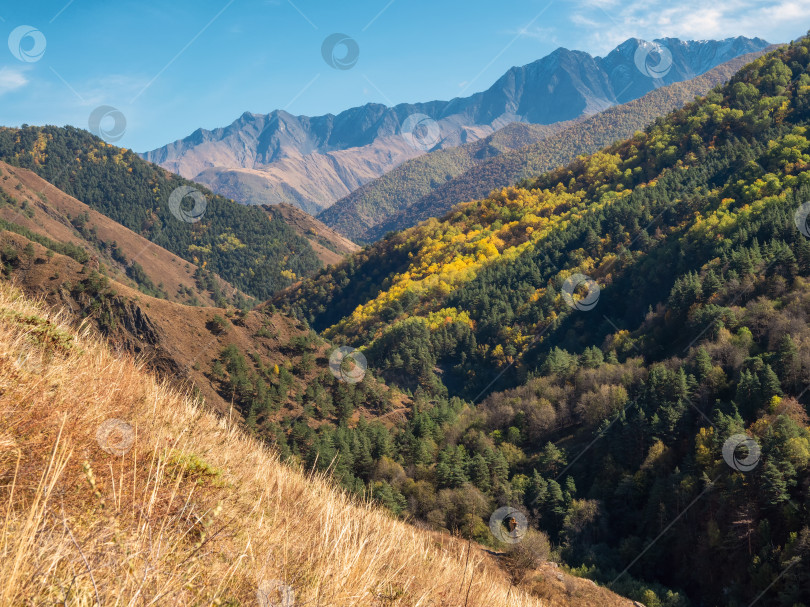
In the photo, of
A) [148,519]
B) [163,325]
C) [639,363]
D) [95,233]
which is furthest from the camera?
[95,233]

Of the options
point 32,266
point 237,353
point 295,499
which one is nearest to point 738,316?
point 237,353

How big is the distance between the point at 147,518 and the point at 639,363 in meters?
67.1

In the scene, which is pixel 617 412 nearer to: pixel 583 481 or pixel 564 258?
pixel 583 481

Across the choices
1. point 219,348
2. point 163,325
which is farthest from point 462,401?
point 163,325

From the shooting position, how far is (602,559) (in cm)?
4000

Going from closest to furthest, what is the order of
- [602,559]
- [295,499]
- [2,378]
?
[2,378] < [295,499] < [602,559]

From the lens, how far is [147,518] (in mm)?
3330

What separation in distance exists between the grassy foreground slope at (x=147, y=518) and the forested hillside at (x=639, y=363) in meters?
18.9

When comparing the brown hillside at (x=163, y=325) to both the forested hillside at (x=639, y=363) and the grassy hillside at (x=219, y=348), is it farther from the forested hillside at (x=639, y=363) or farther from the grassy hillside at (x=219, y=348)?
the forested hillside at (x=639, y=363)

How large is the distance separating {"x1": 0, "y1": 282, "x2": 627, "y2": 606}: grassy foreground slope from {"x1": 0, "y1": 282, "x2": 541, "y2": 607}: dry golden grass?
0.02 meters

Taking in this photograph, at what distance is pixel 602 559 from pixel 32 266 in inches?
2216

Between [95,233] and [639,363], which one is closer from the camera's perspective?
[639,363]

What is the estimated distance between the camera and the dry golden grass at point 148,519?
296 cm

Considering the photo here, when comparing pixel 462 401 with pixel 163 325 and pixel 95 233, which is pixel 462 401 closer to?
pixel 163 325
